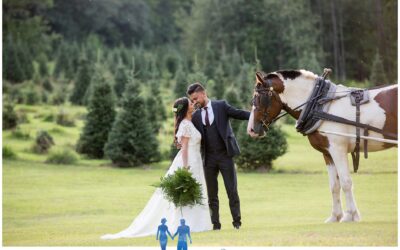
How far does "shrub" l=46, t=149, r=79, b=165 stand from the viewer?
1400cm

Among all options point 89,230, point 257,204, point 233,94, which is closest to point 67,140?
point 233,94

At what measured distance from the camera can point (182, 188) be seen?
669 cm

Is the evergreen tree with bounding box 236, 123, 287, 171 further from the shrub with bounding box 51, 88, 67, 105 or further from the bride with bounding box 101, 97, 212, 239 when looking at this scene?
the shrub with bounding box 51, 88, 67, 105

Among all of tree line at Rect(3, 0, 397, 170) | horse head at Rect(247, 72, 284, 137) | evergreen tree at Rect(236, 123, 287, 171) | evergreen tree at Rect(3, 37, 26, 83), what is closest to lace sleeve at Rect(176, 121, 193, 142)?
horse head at Rect(247, 72, 284, 137)

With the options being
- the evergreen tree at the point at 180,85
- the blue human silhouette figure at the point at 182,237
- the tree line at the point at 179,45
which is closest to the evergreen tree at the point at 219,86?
the tree line at the point at 179,45

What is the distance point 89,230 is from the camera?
857 cm

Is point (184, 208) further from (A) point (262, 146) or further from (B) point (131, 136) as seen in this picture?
(B) point (131, 136)

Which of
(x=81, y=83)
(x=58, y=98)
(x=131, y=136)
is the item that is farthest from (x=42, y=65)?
(x=131, y=136)

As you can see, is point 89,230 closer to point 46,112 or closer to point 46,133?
point 46,133

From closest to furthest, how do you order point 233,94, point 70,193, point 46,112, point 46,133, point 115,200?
1. point 115,200
2. point 70,193
3. point 233,94
4. point 46,133
5. point 46,112

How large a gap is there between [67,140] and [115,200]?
5340mm

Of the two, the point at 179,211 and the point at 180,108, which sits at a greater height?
the point at 180,108

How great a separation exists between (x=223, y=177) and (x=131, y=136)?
6.87m

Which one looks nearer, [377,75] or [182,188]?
[182,188]
